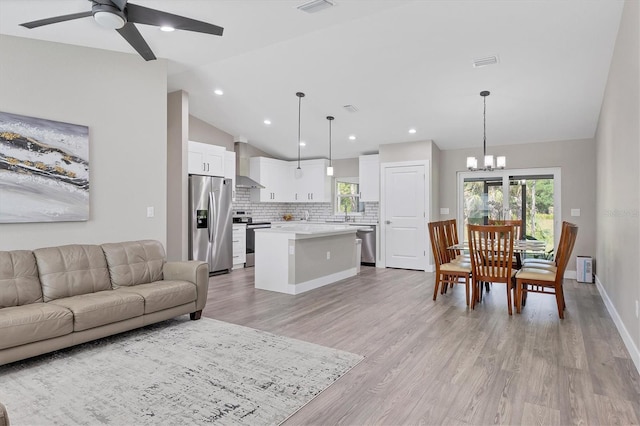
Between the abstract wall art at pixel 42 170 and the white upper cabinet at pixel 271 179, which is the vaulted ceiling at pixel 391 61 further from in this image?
the white upper cabinet at pixel 271 179

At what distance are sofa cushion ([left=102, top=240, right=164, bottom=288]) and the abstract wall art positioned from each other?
510 millimetres

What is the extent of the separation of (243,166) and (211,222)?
187 centimetres

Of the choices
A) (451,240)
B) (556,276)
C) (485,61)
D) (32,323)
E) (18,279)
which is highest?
(485,61)

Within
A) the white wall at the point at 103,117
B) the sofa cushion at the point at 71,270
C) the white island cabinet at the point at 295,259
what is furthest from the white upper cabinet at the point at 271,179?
the sofa cushion at the point at 71,270

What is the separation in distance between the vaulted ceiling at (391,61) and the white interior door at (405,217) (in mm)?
729

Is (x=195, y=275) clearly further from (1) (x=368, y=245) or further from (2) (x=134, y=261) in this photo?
(1) (x=368, y=245)

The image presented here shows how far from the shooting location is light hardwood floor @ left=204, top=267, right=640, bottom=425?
2098mm

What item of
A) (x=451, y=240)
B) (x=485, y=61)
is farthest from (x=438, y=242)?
(x=485, y=61)

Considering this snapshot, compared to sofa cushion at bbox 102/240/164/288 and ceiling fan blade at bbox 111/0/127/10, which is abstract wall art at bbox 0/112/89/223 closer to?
sofa cushion at bbox 102/240/164/288

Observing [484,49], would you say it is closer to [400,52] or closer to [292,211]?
[400,52]

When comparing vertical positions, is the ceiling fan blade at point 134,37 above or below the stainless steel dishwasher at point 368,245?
above

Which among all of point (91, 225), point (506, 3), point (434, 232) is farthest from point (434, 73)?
point (91, 225)

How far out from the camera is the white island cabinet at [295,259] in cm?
497

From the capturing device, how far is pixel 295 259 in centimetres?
496
